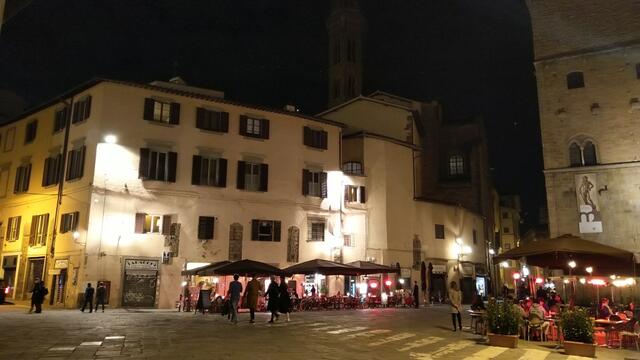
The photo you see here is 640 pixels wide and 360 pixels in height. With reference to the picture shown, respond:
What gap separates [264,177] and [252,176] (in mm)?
830

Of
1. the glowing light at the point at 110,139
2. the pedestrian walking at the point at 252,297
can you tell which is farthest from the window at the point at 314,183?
the pedestrian walking at the point at 252,297

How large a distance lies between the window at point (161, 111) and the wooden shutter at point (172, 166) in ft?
6.54

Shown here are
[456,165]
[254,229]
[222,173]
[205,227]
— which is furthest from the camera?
[456,165]

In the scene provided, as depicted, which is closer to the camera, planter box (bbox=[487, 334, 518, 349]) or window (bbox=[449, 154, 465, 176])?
planter box (bbox=[487, 334, 518, 349])

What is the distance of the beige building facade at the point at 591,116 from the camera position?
31812 millimetres

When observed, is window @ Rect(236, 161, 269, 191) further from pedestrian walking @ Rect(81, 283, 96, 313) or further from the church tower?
the church tower

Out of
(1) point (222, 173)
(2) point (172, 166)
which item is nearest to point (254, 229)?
(1) point (222, 173)

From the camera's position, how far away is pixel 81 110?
3064 cm

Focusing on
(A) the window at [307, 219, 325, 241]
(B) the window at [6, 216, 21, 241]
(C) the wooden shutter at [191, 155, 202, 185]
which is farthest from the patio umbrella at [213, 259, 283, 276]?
(B) the window at [6, 216, 21, 241]

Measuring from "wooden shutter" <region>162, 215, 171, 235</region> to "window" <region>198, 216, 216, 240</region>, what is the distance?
179cm

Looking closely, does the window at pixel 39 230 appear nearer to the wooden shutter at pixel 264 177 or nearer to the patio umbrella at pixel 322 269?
the wooden shutter at pixel 264 177

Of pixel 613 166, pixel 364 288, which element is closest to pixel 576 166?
pixel 613 166

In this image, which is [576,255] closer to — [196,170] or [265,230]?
[265,230]

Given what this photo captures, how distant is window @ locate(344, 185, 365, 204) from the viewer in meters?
37.9
